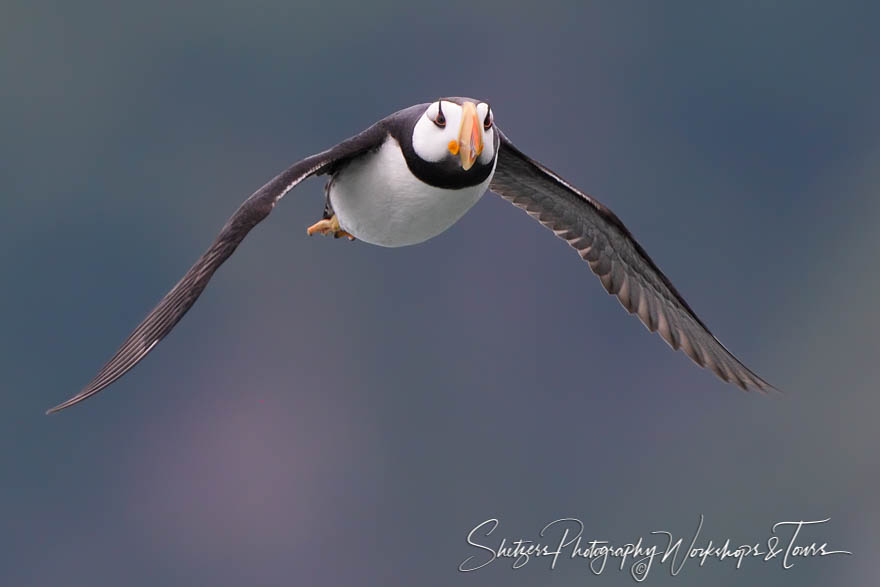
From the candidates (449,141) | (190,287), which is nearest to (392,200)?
(449,141)

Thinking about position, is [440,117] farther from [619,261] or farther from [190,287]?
[619,261]

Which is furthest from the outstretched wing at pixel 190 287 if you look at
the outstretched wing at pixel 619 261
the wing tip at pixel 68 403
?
the outstretched wing at pixel 619 261

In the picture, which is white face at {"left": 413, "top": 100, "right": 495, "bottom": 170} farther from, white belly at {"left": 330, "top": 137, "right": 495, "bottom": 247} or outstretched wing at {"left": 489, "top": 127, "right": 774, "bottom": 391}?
outstretched wing at {"left": 489, "top": 127, "right": 774, "bottom": 391}

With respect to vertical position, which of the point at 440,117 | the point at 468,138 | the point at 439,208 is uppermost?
the point at 440,117

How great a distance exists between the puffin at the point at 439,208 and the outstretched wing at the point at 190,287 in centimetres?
1

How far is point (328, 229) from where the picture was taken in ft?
43.9

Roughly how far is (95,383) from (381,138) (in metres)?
3.84

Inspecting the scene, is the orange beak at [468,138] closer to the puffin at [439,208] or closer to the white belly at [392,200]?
the puffin at [439,208]

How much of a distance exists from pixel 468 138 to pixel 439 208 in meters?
1.24

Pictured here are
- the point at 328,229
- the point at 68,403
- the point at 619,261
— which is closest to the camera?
the point at 68,403

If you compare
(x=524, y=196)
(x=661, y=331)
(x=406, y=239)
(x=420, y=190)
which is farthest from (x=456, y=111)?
(x=661, y=331)

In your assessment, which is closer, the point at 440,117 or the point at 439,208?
the point at 440,117

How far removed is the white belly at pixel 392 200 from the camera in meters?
11.4

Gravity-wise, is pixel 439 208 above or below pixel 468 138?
below
